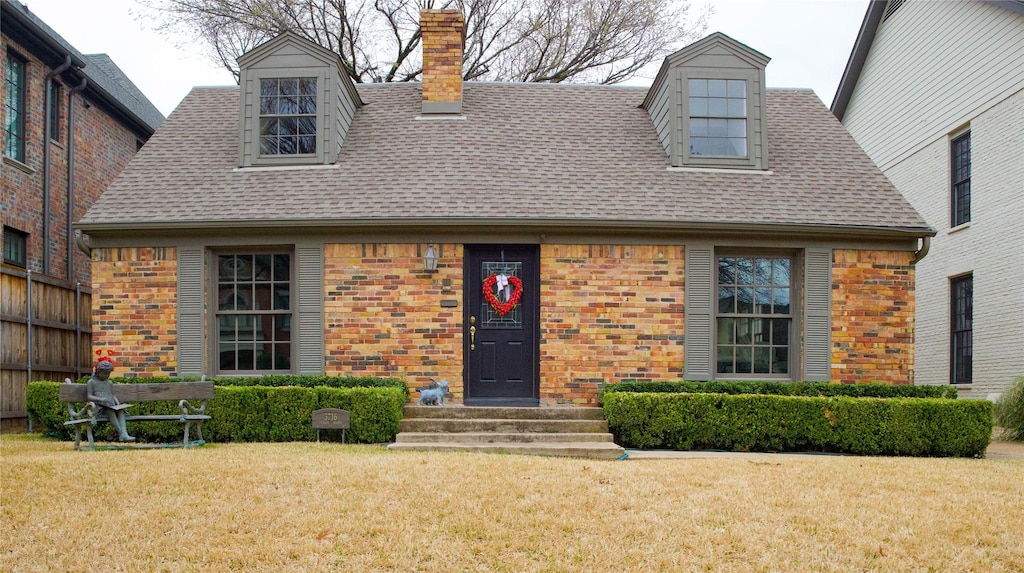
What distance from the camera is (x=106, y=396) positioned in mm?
8133

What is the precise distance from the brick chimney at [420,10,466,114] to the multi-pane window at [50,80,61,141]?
6.27 m

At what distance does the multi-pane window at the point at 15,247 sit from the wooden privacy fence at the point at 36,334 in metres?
1.17

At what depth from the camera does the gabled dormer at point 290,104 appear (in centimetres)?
1123

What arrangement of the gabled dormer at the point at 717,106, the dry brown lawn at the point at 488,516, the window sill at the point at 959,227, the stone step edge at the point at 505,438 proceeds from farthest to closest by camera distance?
the window sill at the point at 959,227 → the gabled dormer at the point at 717,106 → the stone step edge at the point at 505,438 → the dry brown lawn at the point at 488,516

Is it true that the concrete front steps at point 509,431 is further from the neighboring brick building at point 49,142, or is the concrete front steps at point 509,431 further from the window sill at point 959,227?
the window sill at point 959,227

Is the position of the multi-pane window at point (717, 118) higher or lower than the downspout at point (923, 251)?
higher

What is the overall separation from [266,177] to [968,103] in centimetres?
1190

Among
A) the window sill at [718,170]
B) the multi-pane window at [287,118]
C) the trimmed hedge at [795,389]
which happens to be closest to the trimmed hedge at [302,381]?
the trimmed hedge at [795,389]

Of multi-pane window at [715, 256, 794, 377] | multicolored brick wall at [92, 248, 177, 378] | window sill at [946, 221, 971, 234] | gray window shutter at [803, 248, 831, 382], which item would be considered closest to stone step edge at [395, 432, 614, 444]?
multi-pane window at [715, 256, 794, 377]

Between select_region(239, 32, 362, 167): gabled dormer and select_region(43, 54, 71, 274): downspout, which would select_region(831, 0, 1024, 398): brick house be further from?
select_region(43, 54, 71, 274): downspout

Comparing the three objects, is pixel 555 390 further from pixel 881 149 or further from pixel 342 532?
pixel 881 149

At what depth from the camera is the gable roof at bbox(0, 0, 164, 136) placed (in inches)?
448

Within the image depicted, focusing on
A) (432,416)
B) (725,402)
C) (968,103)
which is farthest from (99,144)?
(968,103)

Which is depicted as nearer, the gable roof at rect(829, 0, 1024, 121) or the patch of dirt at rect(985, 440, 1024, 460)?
the patch of dirt at rect(985, 440, 1024, 460)
